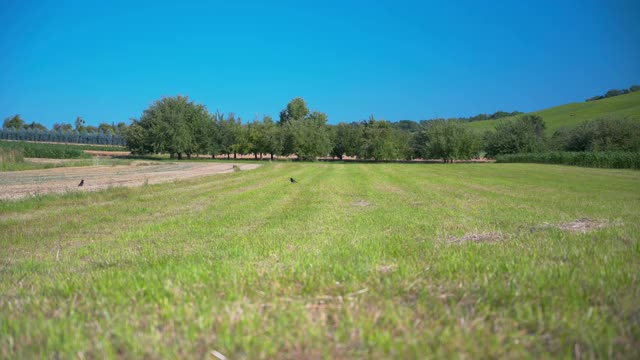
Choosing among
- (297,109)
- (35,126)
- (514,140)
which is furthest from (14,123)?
(514,140)

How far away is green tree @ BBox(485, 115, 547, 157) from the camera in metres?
90.2

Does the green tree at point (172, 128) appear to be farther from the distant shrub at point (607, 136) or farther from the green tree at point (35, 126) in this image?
the green tree at point (35, 126)

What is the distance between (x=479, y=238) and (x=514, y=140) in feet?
315

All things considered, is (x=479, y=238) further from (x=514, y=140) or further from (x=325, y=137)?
(x=514, y=140)

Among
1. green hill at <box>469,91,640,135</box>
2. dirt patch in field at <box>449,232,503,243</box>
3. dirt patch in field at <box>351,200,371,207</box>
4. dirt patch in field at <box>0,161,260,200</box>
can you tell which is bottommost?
dirt patch in field at <box>351,200,371,207</box>

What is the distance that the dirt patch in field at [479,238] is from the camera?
645 cm

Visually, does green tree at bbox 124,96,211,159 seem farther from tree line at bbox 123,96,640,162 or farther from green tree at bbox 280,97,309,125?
green tree at bbox 280,97,309,125

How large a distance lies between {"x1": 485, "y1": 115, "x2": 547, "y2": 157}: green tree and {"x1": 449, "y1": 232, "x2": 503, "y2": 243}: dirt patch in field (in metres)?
94.1

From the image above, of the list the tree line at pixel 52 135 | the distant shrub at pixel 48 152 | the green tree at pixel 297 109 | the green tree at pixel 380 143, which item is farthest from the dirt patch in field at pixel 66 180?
the tree line at pixel 52 135

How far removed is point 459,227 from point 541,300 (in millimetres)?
5934

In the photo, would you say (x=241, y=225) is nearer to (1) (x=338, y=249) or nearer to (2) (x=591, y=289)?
(1) (x=338, y=249)

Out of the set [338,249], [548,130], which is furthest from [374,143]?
[338,249]

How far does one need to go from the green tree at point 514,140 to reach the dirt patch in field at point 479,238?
3705 inches

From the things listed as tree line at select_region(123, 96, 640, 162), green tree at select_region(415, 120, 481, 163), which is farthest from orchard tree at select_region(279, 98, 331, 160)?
green tree at select_region(415, 120, 481, 163)
